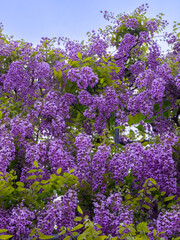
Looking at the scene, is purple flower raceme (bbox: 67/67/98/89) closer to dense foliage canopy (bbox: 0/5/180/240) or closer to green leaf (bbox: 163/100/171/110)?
dense foliage canopy (bbox: 0/5/180/240)

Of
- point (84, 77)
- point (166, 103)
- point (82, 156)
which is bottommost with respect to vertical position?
point (82, 156)

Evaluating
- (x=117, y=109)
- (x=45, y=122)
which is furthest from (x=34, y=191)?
(x=117, y=109)

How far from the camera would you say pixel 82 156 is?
20.3ft

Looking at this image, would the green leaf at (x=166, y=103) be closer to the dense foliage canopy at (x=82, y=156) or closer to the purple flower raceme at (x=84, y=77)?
the dense foliage canopy at (x=82, y=156)

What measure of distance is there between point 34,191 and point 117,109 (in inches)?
122

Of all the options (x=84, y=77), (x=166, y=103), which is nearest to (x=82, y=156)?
(x=84, y=77)

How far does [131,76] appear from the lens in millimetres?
11297

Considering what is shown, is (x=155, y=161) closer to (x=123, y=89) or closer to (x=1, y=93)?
(x=123, y=89)

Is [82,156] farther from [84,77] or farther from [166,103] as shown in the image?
[166,103]

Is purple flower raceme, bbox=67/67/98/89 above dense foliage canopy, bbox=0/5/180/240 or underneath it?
above

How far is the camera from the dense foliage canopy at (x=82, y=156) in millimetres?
5242

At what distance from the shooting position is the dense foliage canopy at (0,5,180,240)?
5242mm

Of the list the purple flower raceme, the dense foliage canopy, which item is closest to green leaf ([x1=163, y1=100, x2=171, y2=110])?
the dense foliage canopy

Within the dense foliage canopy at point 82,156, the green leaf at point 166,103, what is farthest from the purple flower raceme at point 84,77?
the green leaf at point 166,103
